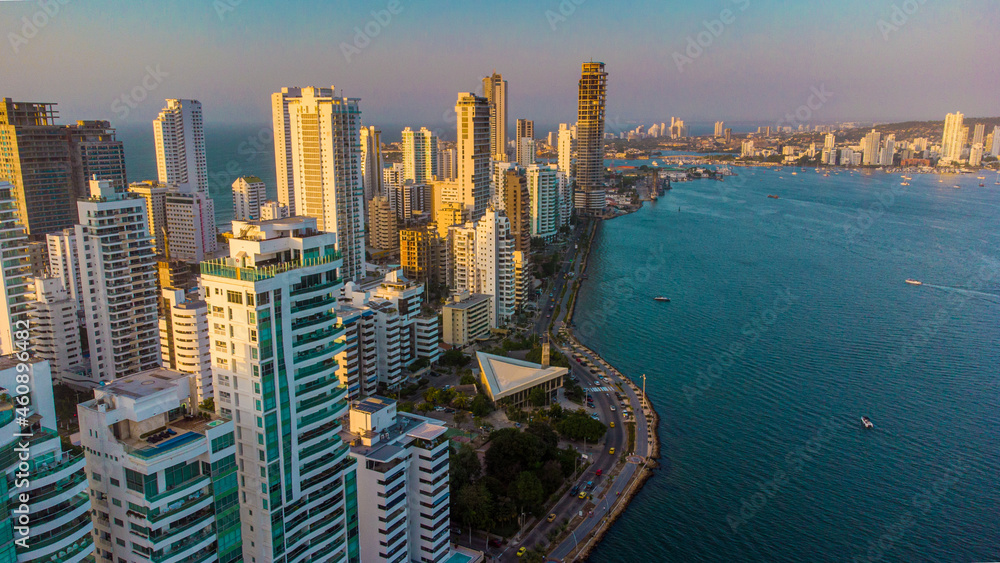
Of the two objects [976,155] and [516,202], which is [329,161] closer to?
[516,202]

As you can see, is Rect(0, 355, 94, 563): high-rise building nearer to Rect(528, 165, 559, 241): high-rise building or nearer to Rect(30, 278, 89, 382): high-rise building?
Rect(30, 278, 89, 382): high-rise building

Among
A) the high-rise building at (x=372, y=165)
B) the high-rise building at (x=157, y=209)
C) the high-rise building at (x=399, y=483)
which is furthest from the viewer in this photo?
the high-rise building at (x=372, y=165)

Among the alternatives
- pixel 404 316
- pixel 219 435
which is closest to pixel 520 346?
pixel 404 316

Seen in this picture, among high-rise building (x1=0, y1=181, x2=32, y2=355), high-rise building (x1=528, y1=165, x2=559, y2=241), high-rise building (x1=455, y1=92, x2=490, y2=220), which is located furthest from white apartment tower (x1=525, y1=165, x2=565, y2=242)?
high-rise building (x1=0, y1=181, x2=32, y2=355)

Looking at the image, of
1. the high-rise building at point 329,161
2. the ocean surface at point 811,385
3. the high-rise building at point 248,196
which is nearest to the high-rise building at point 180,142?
the high-rise building at point 248,196

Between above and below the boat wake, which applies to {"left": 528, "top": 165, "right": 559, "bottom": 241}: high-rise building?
above

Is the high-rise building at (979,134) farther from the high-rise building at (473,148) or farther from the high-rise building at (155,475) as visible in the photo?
the high-rise building at (155,475)
